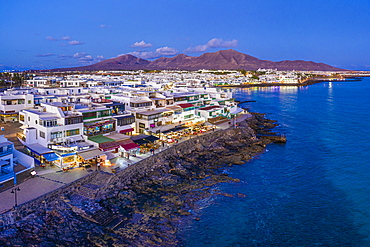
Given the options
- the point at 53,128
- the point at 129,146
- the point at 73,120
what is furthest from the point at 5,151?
the point at 129,146

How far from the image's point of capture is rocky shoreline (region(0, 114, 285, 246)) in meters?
12.4

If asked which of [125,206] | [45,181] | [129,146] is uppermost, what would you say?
[129,146]

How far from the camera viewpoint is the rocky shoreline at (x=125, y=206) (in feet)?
40.5

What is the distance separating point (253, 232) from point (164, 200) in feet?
16.8

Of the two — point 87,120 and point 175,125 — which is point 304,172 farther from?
point 87,120

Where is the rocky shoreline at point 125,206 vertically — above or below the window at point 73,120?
below

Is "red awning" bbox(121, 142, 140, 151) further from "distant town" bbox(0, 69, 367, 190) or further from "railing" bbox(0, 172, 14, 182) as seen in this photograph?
"railing" bbox(0, 172, 14, 182)

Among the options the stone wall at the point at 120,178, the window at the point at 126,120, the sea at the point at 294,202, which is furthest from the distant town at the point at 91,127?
the sea at the point at 294,202

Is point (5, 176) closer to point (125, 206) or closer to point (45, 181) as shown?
point (45, 181)

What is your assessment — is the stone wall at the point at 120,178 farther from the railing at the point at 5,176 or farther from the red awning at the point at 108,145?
the railing at the point at 5,176

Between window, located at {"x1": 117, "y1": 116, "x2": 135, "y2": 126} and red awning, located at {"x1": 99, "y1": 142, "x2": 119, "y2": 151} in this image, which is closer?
red awning, located at {"x1": 99, "y1": 142, "x2": 119, "y2": 151}

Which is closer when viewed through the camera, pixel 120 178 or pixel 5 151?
pixel 5 151

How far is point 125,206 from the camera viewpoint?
607 inches

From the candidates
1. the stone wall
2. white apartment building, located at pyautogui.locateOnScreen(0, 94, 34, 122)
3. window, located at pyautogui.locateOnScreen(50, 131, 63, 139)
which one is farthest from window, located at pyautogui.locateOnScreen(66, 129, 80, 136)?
white apartment building, located at pyautogui.locateOnScreen(0, 94, 34, 122)
